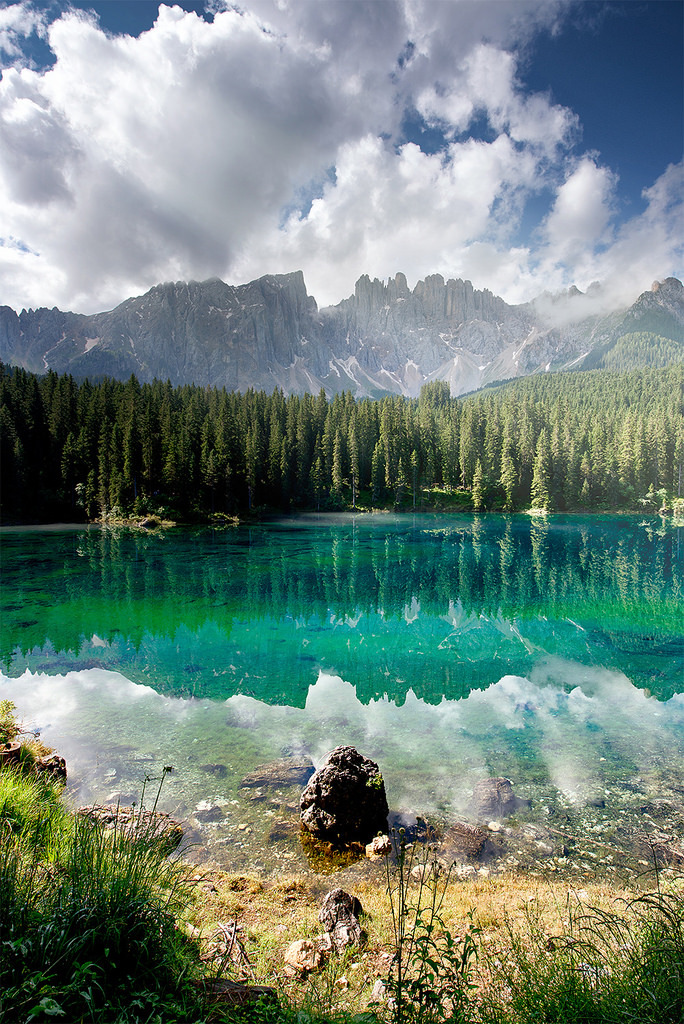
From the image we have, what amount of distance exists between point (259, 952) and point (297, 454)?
9813cm

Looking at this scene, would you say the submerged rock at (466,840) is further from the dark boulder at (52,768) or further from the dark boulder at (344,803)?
the dark boulder at (52,768)

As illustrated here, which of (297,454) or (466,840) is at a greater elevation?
(297,454)

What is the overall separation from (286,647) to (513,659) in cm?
1004

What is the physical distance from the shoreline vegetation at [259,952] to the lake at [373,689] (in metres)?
1.82

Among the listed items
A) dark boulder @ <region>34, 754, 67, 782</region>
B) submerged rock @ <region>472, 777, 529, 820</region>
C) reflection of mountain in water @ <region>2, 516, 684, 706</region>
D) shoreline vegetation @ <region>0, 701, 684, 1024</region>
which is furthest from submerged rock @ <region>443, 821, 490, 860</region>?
dark boulder @ <region>34, 754, 67, 782</region>

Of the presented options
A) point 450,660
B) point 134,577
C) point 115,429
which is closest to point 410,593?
point 450,660

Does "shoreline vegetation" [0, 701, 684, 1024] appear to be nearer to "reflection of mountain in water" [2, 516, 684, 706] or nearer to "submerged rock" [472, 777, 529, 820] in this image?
"submerged rock" [472, 777, 529, 820]

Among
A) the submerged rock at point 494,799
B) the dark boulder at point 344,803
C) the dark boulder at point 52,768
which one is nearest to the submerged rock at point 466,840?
the submerged rock at point 494,799

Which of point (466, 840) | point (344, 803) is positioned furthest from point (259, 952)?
point (466, 840)

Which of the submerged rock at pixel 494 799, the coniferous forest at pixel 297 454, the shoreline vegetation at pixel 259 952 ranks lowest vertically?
the submerged rock at pixel 494 799

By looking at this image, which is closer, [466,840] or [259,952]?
[259,952]

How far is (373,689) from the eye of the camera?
679 inches

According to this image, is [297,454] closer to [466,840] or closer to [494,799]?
[494,799]

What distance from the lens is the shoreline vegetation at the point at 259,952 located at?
3650mm
